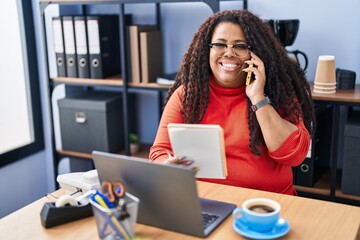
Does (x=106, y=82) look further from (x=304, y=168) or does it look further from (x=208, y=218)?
(x=208, y=218)

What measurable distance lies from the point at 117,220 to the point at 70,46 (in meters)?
1.78

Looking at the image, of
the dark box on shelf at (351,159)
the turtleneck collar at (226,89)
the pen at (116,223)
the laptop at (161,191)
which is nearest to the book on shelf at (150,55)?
the turtleneck collar at (226,89)

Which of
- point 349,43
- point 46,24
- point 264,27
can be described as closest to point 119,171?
point 264,27

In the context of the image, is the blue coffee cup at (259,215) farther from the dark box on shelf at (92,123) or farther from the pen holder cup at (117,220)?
the dark box on shelf at (92,123)

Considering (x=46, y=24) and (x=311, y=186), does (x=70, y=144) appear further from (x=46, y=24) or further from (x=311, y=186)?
(x=311, y=186)

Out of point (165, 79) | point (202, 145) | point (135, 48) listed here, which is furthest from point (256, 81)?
point (135, 48)

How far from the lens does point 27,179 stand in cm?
293

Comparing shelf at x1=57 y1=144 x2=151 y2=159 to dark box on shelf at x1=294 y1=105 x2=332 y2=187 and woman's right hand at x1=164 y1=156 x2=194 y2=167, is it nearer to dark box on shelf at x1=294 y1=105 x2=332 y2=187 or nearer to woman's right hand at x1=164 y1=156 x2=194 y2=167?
dark box on shelf at x1=294 y1=105 x2=332 y2=187

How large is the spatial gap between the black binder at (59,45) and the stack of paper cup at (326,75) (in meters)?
1.45

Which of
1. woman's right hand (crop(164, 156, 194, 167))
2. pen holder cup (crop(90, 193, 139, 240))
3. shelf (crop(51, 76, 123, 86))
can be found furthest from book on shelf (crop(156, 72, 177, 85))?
pen holder cup (crop(90, 193, 139, 240))

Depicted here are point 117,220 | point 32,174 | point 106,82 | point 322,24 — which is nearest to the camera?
point 117,220

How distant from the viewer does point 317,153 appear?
2.23 m

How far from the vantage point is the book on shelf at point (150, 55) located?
8.06ft

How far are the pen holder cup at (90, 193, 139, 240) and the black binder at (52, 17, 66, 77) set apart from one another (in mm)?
1749
